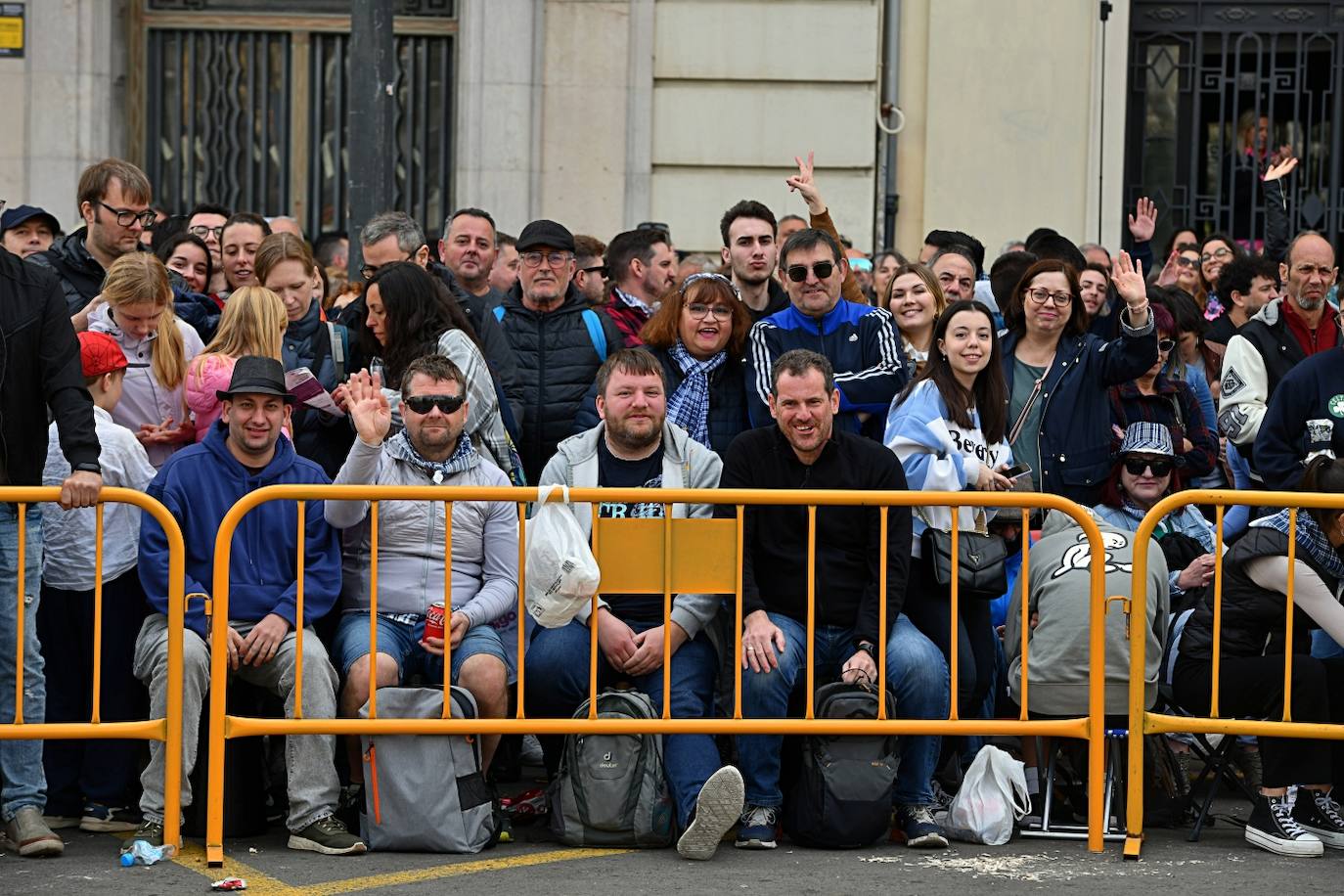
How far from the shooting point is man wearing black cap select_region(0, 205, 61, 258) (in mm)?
9891

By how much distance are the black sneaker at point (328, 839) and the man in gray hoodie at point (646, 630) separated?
2.79 ft

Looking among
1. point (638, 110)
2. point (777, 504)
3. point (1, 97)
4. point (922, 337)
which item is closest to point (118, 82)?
point (1, 97)

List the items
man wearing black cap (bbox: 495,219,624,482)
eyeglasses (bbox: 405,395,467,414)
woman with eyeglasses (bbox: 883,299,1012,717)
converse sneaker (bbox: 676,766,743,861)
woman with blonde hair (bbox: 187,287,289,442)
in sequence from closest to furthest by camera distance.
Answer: converse sneaker (bbox: 676,766,743,861) < eyeglasses (bbox: 405,395,467,414) < woman with eyeglasses (bbox: 883,299,1012,717) < woman with blonde hair (bbox: 187,287,289,442) < man wearing black cap (bbox: 495,219,624,482)

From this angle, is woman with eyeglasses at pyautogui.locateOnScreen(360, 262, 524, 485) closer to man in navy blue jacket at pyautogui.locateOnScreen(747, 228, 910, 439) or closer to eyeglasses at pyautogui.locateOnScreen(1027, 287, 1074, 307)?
man in navy blue jacket at pyautogui.locateOnScreen(747, 228, 910, 439)

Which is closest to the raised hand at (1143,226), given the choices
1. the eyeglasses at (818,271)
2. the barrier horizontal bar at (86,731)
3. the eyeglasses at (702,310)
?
the eyeglasses at (818,271)

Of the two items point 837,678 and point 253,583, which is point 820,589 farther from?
point 253,583

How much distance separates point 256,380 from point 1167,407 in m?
4.12

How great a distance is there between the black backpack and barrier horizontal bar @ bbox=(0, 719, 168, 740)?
233 cm

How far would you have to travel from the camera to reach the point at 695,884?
684 centimetres

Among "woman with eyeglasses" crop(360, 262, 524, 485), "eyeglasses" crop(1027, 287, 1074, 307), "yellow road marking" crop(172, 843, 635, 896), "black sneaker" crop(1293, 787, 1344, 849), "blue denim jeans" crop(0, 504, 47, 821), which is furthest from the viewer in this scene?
"eyeglasses" crop(1027, 287, 1074, 307)

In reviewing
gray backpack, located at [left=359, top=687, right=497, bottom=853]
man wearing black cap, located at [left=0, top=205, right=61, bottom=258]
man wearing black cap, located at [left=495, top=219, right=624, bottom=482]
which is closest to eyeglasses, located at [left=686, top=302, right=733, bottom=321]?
man wearing black cap, located at [left=495, top=219, right=624, bottom=482]

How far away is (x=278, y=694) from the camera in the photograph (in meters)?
7.45

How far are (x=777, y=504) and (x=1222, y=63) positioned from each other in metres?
8.64

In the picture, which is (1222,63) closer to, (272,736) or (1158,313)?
(1158,313)
